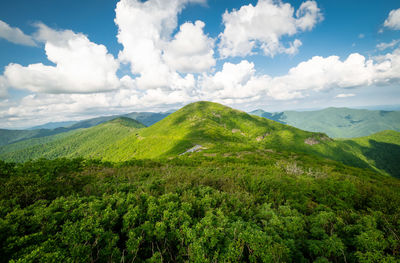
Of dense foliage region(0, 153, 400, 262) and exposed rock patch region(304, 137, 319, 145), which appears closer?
dense foliage region(0, 153, 400, 262)

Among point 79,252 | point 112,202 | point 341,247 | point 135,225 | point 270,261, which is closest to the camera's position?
point 79,252

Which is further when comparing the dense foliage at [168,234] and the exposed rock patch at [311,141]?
the exposed rock patch at [311,141]

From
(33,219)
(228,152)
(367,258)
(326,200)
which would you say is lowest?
(228,152)

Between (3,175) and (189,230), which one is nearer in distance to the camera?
(189,230)

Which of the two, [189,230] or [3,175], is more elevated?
[3,175]

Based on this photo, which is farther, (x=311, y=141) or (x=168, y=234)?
(x=311, y=141)

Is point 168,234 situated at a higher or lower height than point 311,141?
higher

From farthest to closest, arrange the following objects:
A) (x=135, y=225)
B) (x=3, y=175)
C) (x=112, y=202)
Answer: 1. (x=3, y=175)
2. (x=112, y=202)
3. (x=135, y=225)

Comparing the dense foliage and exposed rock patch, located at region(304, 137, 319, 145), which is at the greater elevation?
the dense foliage

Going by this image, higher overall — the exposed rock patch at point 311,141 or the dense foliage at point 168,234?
the dense foliage at point 168,234

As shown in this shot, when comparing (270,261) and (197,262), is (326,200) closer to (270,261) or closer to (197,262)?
(270,261)

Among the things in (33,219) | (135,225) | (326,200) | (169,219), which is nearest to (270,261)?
(169,219)
